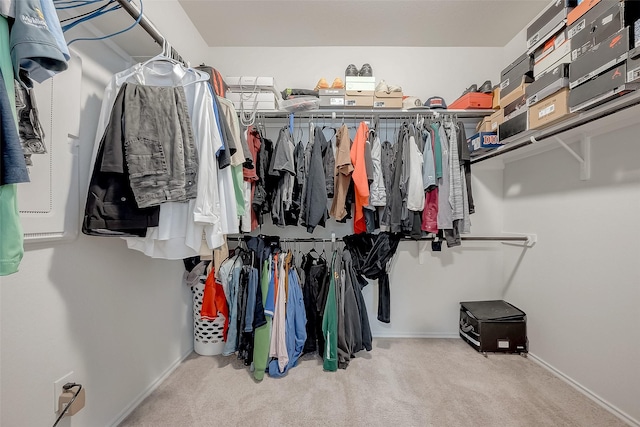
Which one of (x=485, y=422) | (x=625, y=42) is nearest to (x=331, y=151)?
(x=625, y=42)

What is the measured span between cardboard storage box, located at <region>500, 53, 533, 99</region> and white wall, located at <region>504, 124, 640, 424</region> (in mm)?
551

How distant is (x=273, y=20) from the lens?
6.91 ft

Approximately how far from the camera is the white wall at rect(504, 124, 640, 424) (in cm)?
143

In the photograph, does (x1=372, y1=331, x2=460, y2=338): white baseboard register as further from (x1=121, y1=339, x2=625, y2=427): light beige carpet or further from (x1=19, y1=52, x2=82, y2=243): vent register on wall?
(x1=19, y1=52, x2=82, y2=243): vent register on wall

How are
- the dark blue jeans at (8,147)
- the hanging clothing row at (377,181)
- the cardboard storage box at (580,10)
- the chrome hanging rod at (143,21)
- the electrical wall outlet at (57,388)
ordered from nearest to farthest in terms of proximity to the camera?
1. the dark blue jeans at (8,147)
2. the chrome hanging rod at (143,21)
3. the electrical wall outlet at (57,388)
4. the cardboard storage box at (580,10)
5. the hanging clothing row at (377,181)

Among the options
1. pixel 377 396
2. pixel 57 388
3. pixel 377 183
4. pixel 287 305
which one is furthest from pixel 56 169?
pixel 377 396

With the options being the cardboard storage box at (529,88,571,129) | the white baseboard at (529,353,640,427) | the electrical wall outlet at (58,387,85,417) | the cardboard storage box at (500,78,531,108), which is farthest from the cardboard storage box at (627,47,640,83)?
the electrical wall outlet at (58,387,85,417)

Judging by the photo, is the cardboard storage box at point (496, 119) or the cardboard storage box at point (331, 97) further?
the cardboard storage box at point (331, 97)

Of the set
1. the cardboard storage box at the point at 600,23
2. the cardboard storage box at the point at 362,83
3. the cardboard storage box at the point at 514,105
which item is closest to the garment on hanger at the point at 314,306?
the cardboard storage box at the point at 362,83

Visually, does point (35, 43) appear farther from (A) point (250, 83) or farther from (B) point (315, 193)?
(A) point (250, 83)

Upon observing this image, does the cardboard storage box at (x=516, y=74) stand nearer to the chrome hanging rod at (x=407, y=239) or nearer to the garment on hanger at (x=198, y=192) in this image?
the chrome hanging rod at (x=407, y=239)

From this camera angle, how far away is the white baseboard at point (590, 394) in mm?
1403

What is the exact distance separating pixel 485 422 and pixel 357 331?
86 cm

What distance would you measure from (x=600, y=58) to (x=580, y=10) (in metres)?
0.34
